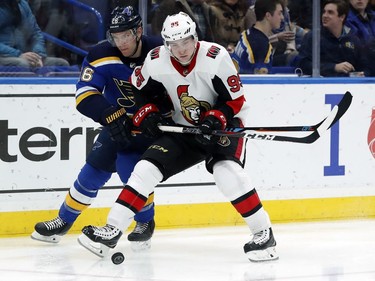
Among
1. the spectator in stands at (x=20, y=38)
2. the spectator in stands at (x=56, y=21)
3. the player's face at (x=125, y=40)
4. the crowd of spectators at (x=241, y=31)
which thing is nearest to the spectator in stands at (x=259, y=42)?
the crowd of spectators at (x=241, y=31)

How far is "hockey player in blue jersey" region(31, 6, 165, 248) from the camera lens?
4.64m

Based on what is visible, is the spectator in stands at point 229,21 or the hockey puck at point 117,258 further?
the spectator in stands at point 229,21

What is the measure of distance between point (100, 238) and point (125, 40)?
3.01ft

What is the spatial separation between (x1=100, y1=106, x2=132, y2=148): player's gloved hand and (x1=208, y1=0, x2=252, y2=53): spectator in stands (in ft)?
4.95

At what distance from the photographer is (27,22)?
5480 millimetres

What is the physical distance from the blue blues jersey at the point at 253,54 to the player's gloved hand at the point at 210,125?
162cm

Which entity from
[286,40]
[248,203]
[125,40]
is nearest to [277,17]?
[286,40]

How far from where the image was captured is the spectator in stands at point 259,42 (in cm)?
605

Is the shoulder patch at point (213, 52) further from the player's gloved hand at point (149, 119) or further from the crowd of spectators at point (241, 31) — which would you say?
the crowd of spectators at point (241, 31)

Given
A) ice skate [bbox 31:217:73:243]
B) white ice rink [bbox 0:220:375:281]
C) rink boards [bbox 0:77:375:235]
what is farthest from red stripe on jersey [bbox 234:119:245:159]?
rink boards [bbox 0:77:375:235]

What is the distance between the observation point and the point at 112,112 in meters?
4.62

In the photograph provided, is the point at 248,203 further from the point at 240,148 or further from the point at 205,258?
the point at 205,258

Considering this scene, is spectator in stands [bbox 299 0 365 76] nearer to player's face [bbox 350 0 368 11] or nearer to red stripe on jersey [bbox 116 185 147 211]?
player's face [bbox 350 0 368 11]

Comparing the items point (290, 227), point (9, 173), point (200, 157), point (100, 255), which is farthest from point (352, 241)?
point (9, 173)
